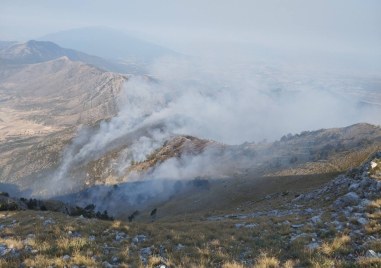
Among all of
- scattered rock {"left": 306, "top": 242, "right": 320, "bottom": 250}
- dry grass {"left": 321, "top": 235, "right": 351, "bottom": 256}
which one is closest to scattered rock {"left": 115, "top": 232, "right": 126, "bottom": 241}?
scattered rock {"left": 306, "top": 242, "right": 320, "bottom": 250}

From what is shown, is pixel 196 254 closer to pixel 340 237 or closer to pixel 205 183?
pixel 340 237

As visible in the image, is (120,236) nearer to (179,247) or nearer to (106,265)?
(179,247)

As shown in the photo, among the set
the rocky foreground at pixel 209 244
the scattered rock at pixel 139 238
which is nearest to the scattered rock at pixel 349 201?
the rocky foreground at pixel 209 244

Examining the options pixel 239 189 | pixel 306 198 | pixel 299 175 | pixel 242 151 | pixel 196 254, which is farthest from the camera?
pixel 242 151

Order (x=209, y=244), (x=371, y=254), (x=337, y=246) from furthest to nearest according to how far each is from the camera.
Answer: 1. (x=209, y=244)
2. (x=337, y=246)
3. (x=371, y=254)

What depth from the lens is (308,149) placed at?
427 ft

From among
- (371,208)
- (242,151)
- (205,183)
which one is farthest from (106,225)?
(242,151)

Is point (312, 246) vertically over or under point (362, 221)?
under

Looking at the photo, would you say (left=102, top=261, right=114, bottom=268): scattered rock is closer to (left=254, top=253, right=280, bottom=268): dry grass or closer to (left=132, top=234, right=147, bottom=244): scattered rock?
(left=132, top=234, right=147, bottom=244): scattered rock

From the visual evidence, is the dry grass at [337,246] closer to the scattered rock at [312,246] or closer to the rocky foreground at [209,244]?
the rocky foreground at [209,244]

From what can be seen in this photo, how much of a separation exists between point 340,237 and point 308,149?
385 feet

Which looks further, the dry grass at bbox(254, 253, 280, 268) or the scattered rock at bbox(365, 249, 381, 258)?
the dry grass at bbox(254, 253, 280, 268)

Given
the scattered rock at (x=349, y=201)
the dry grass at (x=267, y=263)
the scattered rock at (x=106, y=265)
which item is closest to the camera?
the dry grass at (x=267, y=263)

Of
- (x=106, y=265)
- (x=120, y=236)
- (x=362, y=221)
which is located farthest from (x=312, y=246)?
(x=120, y=236)
